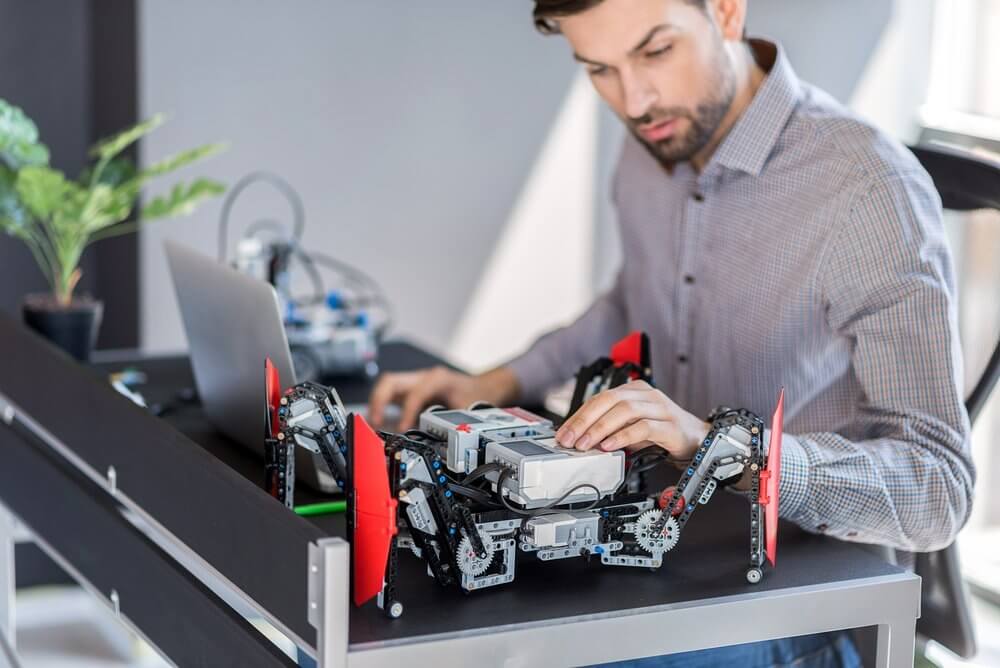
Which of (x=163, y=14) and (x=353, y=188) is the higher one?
(x=163, y=14)

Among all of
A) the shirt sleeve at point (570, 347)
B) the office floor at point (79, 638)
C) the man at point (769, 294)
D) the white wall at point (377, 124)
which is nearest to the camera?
the man at point (769, 294)

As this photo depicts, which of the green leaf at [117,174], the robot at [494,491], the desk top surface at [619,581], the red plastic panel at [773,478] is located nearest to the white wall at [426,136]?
the green leaf at [117,174]

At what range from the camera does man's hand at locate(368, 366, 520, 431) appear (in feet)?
5.73

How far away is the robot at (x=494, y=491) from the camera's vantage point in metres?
1.05

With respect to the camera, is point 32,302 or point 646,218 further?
point 32,302

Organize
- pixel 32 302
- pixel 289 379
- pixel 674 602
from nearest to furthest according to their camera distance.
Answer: pixel 674 602, pixel 289 379, pixel 32 302

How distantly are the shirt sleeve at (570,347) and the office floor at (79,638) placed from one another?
86 centimetres

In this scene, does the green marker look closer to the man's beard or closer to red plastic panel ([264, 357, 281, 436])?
red plastic panel ([264, 357, 281, 436])

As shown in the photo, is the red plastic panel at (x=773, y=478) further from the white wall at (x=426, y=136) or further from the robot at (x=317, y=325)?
the white wall at (x=426, y=136)

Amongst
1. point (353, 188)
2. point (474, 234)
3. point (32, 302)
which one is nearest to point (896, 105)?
point (474, 234)

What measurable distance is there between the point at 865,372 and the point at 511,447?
515 millimetres

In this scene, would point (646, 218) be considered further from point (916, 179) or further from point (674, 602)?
point (674, 602)

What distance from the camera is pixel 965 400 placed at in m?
1.61

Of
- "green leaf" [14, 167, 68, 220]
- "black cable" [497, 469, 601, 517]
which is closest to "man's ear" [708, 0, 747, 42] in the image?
"black cable" [497, 469, 601, 517]
